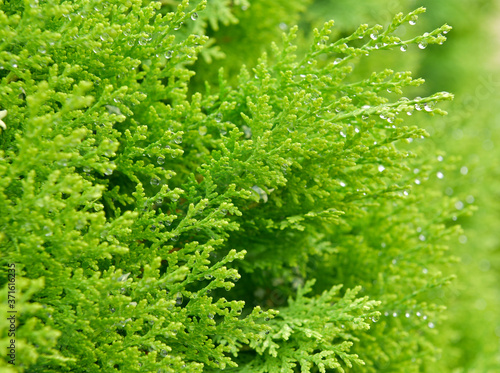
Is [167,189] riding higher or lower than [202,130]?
lower

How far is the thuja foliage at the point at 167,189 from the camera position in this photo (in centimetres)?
117

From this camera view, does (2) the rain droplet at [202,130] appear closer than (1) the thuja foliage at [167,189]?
No

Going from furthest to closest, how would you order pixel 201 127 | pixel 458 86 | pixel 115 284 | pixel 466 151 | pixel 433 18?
pixel 458 86, pixel 433 18, pixel 466 151, pixel 201 127, pixel 115 284

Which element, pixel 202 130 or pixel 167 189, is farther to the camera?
pixel 202 130

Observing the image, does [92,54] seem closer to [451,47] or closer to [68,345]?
[68,345]

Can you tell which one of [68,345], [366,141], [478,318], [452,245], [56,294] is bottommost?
[68,345]

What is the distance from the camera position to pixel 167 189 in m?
1.35

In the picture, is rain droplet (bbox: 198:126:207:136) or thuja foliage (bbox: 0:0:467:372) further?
rain droplet (bbox: 198:126:207:136)

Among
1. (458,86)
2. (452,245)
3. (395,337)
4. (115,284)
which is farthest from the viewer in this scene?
(458,86)

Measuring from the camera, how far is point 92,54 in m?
1.40

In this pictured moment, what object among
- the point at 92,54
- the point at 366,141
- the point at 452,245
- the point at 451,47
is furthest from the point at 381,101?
the point at 451,47

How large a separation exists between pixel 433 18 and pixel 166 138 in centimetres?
376

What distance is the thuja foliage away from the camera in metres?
1.17

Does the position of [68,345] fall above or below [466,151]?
below
